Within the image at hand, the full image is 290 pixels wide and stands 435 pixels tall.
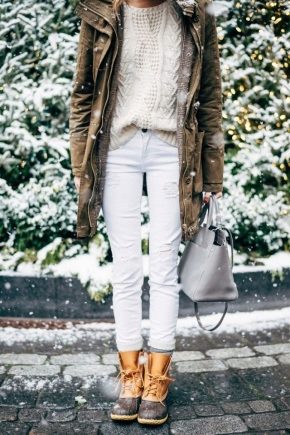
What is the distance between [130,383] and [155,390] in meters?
0.13

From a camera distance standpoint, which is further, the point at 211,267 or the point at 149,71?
the point at 211,267

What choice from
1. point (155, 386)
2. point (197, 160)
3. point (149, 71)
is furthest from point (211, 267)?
point (149, 71)

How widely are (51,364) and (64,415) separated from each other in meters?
0.62

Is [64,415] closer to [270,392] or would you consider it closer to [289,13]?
[270,392]

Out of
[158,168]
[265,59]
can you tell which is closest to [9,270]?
[158,168]

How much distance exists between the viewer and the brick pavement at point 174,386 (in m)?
2.80

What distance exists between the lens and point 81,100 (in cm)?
282

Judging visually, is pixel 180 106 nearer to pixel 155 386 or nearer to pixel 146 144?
pixel 146 144

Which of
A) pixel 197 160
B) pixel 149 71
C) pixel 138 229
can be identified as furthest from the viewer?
pixel 138 229

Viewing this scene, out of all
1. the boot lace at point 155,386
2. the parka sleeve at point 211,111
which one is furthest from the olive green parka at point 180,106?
the boot lace at point 155,386

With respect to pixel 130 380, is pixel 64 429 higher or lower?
lower

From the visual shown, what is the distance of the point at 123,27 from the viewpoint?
266cm

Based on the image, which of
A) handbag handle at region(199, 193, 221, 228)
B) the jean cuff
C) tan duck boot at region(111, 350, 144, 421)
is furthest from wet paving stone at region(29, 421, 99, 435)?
handbag handle at region(199, 193, 221, 228)

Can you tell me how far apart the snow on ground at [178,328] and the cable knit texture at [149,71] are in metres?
1.72
